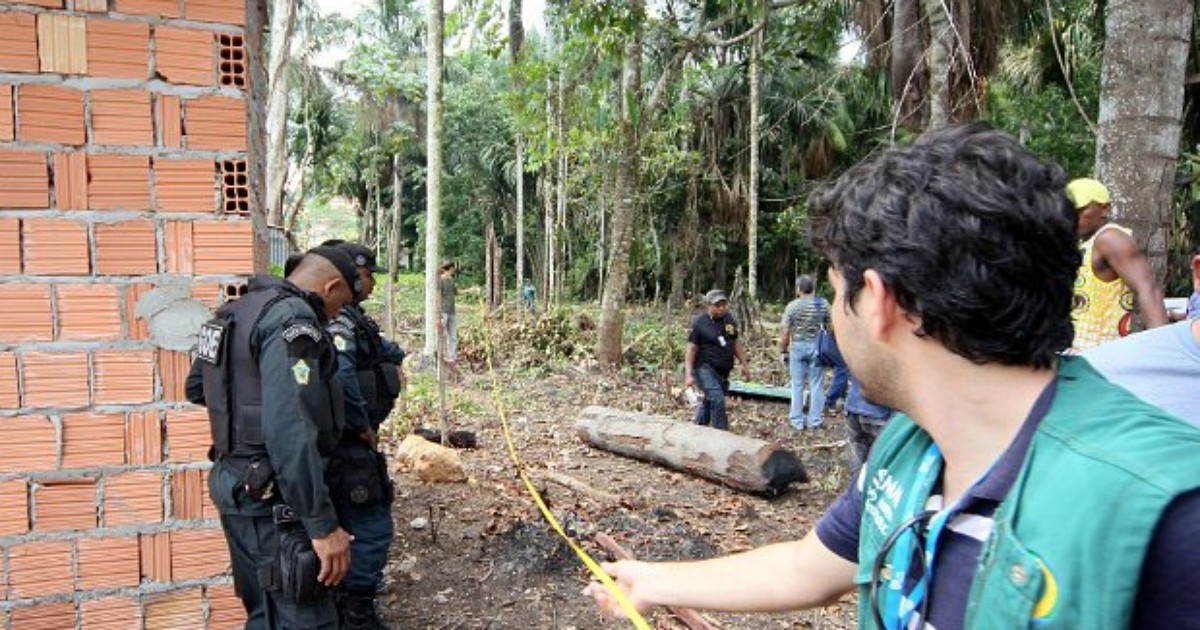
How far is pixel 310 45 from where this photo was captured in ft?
60.4

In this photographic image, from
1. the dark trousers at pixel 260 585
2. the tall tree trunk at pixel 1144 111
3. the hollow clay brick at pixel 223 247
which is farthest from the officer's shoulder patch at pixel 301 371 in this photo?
the tall tree trunk at pixel 1144 111

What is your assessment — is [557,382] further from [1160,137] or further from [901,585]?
[901,585]

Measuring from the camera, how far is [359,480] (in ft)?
11.6

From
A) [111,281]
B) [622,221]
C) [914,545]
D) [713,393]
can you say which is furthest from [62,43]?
[622,221]

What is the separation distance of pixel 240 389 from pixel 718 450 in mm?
4489

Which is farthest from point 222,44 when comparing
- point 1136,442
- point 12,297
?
point 1136,442

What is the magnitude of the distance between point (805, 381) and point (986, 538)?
816 centimetres

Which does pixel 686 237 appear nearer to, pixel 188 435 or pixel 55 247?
pixel 188 435

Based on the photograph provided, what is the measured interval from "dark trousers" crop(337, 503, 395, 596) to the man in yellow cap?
319cm

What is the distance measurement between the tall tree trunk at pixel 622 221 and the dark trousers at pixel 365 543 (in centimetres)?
826

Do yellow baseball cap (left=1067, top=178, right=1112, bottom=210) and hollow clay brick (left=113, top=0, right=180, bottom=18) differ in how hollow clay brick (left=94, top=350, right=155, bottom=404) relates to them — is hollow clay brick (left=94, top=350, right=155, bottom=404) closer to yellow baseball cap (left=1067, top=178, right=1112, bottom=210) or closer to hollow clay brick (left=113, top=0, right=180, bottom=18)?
hollow clay brick (left=113, top=0, right=180, bottom=18)

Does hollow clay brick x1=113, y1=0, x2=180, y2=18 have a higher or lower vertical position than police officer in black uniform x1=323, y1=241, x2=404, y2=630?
higher

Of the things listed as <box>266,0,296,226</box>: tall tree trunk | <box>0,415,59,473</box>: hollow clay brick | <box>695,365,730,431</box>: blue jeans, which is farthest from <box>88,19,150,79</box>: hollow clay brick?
<box>266,0,296,226</box>: tall tree trunk

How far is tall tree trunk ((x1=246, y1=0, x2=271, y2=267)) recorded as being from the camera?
10.1 ft
